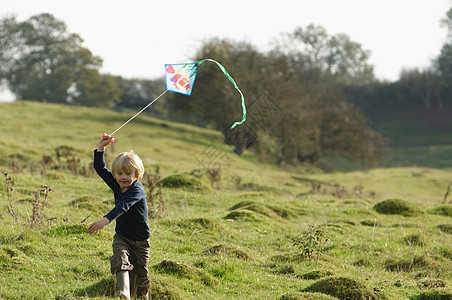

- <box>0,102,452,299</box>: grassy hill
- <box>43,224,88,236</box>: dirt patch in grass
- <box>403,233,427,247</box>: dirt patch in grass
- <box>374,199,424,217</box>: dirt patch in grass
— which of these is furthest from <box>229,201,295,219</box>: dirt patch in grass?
<box>43,224,88,236</box>: dirt patch in grass

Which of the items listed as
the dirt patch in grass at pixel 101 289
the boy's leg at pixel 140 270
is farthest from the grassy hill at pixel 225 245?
the boy's leg at pixel 140 270

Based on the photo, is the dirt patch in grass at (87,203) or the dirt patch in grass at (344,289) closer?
the dirt patch in grass at (344,289)

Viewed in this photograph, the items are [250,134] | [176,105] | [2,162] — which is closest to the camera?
[2,162]

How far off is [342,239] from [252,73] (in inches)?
1498

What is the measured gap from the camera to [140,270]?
643 centimetres

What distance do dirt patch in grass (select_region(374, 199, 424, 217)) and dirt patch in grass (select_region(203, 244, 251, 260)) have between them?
29.8 ft

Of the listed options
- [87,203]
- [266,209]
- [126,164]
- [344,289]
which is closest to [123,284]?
[126,164]

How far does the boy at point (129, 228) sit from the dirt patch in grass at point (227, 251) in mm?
2833

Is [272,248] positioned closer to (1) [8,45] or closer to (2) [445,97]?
(1) [8,45]

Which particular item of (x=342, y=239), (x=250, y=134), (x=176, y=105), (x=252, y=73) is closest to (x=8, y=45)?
(x=176, y=105)

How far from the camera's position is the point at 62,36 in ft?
254

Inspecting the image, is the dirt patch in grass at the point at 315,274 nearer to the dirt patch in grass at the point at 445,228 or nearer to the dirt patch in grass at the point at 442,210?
the dirt patch in grass at the point at 445,228

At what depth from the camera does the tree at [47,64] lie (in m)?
75.2

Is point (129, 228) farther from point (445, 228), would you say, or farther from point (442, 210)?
point (442, 210)
